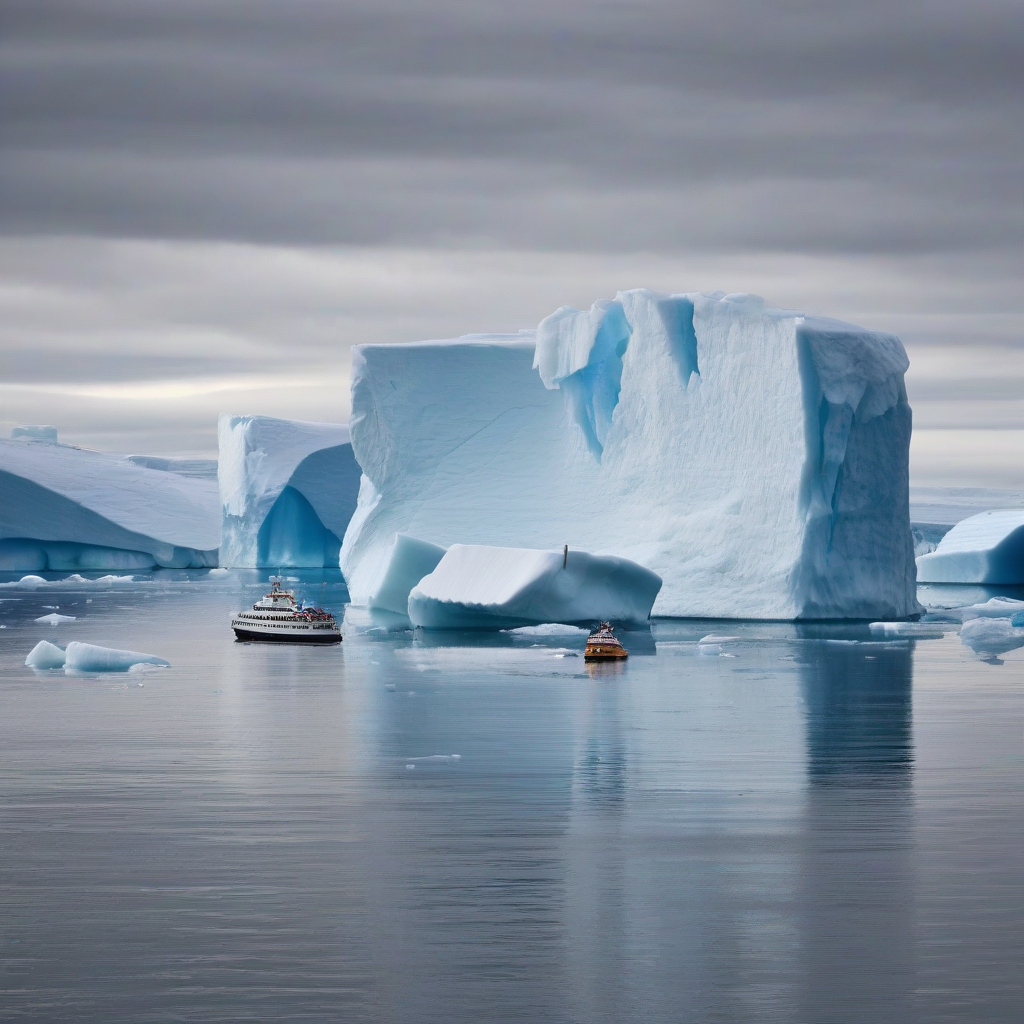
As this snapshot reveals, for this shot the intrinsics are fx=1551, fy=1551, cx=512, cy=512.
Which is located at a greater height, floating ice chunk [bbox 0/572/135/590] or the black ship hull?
floating ice chunk [bbox 0/572/135/590]

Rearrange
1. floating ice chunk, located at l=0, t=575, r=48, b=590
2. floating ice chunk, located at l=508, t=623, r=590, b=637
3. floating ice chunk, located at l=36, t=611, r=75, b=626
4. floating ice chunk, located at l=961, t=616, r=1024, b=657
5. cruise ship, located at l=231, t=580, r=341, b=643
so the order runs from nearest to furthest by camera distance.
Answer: floating ice chunk, located at l=961, t=616, r=1024, b=657, cruise ship, located at l=231, t=580, r=341, b=643, floating ice chunk, located at l=508, t=623, r=590, b=637, floating ice chunk, located at l=36, t=611, r=75, b=626, floating ice chunk, located at l=0, t=575, r=48, b=590

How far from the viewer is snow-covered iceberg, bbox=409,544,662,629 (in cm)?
1708

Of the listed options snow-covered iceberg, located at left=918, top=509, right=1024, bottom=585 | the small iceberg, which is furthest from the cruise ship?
snow-covered iceberg, located at left=918, top=509, right=1024, bottom=585

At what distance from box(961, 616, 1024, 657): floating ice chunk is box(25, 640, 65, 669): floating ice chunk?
918 centimetres

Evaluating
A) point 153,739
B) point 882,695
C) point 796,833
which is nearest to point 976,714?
point 882,695

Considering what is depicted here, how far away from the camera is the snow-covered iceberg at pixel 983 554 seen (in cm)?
3158

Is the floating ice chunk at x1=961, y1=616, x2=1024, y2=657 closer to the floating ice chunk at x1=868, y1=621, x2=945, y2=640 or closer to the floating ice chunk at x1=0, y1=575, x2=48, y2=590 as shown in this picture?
the floating ice chunk at x1=868, y1=621, x2=945, y2=640

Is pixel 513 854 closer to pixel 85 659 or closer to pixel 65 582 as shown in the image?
pixel 85 659

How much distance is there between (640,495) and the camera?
68.0 feet

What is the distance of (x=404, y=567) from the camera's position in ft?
64.7

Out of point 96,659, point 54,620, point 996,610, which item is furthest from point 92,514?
point 96,659

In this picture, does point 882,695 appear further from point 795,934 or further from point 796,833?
point 795,934

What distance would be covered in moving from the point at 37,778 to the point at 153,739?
4.69 feet

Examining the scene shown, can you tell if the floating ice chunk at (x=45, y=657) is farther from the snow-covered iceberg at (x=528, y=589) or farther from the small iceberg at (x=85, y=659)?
the snow-covered iceberg at (x=528, y=589)
